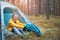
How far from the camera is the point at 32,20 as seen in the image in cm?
251

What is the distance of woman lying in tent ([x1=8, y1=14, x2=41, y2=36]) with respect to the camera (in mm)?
2408

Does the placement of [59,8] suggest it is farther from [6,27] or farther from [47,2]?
[6,27]

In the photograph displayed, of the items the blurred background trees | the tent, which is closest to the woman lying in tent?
the tent

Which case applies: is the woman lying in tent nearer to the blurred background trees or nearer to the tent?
the tent

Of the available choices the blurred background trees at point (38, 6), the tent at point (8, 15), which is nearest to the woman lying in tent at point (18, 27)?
the tent at point (8, 15)

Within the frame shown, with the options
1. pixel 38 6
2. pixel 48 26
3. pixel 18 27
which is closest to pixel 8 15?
pixel 18 27

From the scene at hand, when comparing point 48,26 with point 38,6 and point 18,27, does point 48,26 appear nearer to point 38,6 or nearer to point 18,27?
point 38,6

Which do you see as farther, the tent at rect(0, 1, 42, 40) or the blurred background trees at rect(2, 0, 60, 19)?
the blurred background trees at rect(2, 0, 60, 19)

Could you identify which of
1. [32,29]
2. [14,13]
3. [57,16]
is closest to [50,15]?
[57,16]

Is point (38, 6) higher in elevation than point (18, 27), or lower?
higher

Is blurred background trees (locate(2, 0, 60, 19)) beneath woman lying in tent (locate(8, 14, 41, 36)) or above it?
above

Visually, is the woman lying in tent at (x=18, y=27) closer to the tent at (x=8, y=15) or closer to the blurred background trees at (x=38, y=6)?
the tent at (x=8, y=15)

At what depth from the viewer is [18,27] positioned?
2430mm

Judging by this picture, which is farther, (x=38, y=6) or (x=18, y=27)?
(x=38, y=6)
